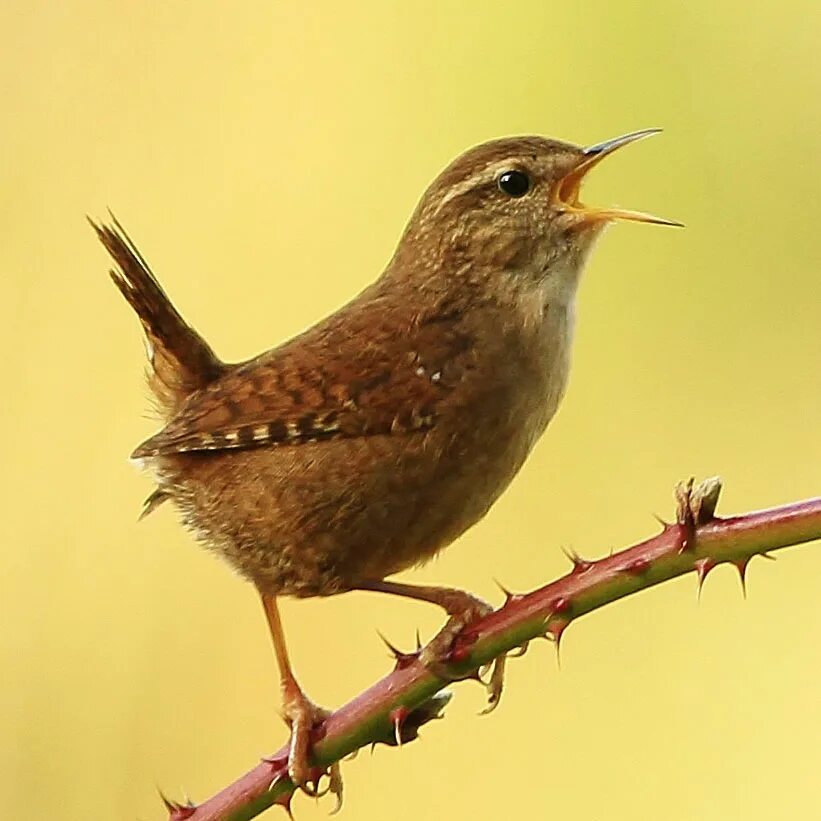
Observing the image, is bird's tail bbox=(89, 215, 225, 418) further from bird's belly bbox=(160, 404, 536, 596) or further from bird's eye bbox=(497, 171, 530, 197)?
bird's eye bbox=(497, 171, 530, 197)

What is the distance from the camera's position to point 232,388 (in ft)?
5.54

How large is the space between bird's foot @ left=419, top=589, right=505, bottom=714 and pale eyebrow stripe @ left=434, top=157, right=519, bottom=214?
621mm

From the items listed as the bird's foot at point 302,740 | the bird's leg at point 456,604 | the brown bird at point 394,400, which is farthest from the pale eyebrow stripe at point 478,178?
the bird's foot at point 302,740

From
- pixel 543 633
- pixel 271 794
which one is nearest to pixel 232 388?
pixel 271 794

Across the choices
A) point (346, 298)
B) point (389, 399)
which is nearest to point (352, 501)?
point (389, 399)

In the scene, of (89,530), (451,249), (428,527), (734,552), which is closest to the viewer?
(734,552)

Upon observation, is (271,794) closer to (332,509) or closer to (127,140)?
(332,509)

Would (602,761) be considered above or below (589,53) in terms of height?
below

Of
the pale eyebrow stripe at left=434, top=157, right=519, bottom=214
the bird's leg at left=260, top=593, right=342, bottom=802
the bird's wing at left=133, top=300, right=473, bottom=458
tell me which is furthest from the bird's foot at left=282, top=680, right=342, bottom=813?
the pale eyebrow stripe at left=434, top=157, right=519, bottom=214

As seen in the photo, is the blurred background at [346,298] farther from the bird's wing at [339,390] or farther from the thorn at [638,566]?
the thorn at [638,566]

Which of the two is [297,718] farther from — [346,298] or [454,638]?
[346,298]

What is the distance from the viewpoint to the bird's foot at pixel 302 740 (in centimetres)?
134

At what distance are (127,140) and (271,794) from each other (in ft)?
6.48

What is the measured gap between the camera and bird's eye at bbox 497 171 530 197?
5.73ft
